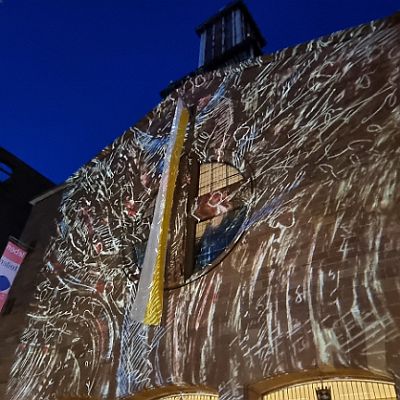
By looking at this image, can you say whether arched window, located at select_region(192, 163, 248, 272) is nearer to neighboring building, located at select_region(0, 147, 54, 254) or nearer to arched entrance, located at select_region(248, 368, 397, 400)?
arched entrance, located at select_region(248, 368, 397, 400)

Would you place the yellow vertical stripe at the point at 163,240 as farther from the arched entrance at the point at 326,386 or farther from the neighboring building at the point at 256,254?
the arched entrance at the point at 326,386

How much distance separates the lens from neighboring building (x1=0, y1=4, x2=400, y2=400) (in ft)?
21.0

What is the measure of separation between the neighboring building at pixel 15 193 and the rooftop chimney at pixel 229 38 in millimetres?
13595

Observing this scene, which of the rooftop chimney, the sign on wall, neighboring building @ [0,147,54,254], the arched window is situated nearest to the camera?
the arched window

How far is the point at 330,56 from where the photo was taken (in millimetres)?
9617

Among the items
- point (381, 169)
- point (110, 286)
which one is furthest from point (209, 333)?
point (381, 169)

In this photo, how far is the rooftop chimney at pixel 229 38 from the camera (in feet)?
85.1

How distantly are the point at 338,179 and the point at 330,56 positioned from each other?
11.9 feet

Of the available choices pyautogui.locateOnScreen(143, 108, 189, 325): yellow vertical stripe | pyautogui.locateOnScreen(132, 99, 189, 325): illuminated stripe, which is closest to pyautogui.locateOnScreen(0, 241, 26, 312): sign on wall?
pyautogui.locateOnScreen(132, 99, 189, 325): illuminated stripe

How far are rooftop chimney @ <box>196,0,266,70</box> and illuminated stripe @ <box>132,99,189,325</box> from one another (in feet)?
52.1

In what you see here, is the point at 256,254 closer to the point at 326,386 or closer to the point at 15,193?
the point at 326,386

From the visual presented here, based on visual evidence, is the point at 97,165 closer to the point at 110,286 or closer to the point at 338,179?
the point at 110,286

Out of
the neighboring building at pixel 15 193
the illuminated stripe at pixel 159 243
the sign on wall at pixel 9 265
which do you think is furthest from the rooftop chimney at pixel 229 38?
the sign on wall at pixel 9 265

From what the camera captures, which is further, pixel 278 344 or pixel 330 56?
pixel 330 56
